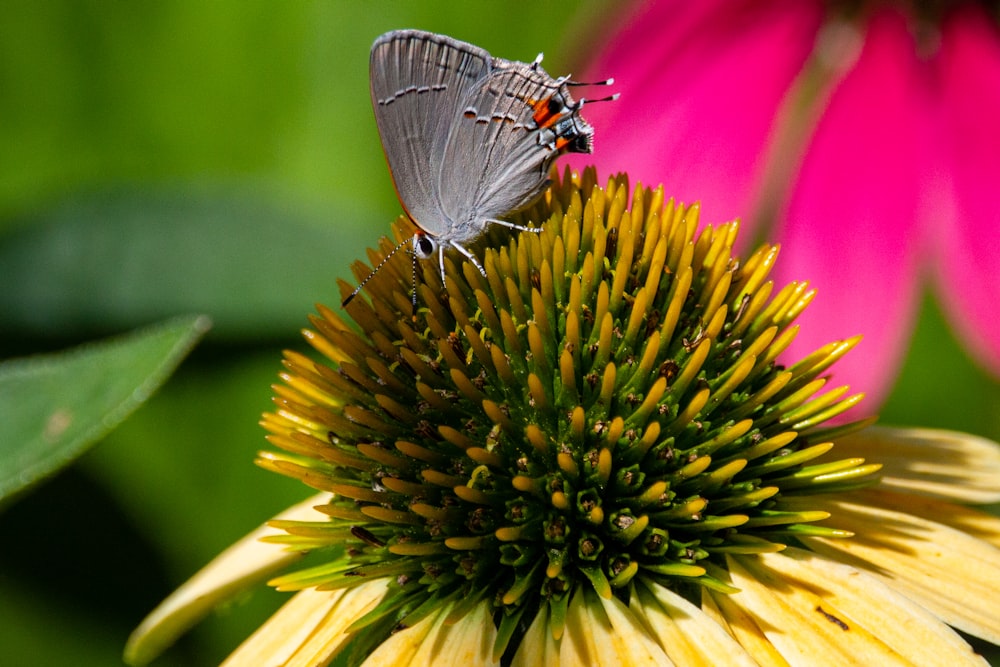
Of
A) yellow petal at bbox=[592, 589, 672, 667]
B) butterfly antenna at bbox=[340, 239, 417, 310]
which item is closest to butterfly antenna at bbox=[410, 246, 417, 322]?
butterfly antenna at bbox=[340, 239, 417, 310]

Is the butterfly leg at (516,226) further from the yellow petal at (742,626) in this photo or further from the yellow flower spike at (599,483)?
the yellow petal at (742,626)

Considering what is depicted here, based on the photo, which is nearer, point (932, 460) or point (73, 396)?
point (73, 396)

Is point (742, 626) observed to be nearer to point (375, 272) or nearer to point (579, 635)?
point (579, 635)

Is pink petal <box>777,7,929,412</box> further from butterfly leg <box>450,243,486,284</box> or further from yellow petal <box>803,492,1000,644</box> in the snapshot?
butterfly leg <box>450,243,486,284</box>

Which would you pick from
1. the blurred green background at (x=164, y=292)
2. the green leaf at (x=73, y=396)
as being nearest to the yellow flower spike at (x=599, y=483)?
the green leaf at (x=73, y=396)

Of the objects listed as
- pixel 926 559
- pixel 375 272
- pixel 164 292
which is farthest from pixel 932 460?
pixel 164 292

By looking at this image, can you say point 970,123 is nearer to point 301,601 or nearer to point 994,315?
point 994,315
